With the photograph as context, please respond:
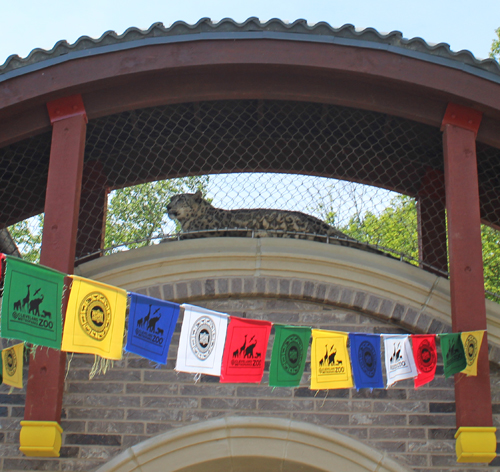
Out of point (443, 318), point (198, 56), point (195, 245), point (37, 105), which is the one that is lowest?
point (443, 318)

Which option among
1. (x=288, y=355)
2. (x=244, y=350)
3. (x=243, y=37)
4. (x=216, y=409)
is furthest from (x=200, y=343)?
(x=243, y=37)

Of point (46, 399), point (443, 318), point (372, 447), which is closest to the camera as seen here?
point (46, 399)

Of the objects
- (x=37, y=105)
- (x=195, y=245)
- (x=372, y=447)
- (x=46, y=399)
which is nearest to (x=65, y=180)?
(x=37, y=105)

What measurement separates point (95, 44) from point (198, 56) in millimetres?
795

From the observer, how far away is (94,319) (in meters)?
4.23

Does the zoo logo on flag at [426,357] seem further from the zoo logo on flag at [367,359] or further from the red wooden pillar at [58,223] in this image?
the red wooden pillar at [58,223]

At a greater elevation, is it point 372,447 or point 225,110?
point 225,110

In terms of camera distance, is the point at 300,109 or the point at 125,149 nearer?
the point at 300,109

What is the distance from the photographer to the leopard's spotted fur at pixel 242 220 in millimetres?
6520

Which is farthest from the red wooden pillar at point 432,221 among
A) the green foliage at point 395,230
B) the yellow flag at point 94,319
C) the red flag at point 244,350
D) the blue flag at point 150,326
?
the green foliage at point 395,230

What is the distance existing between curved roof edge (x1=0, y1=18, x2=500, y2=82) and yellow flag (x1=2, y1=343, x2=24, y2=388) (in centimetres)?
207

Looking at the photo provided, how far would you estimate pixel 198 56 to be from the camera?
5.61m

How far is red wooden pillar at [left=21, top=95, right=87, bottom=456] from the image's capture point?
4906mm

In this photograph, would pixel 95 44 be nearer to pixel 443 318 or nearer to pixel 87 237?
pixel 87 237
